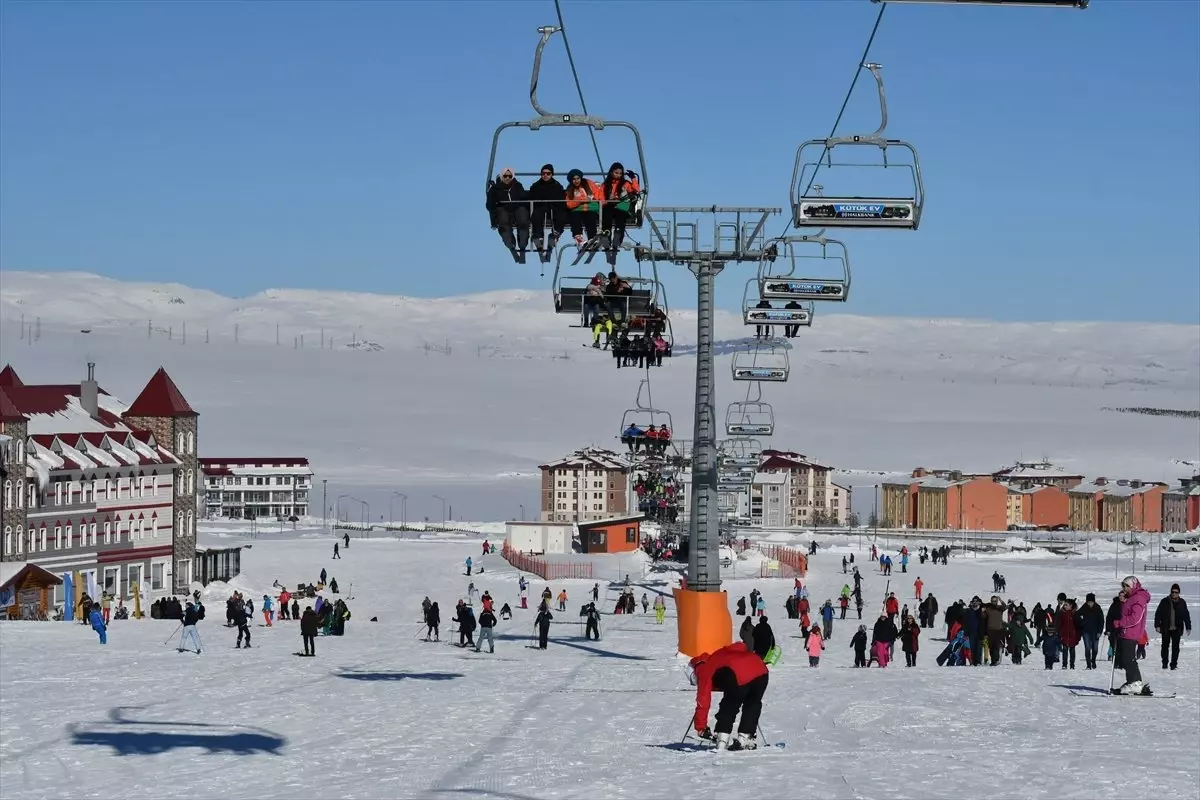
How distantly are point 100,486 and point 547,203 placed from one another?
169 ft

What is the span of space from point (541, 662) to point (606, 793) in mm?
13097

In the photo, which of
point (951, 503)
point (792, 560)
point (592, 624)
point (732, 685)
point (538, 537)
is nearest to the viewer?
point (732, 685)

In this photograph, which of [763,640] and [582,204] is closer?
[582,204]

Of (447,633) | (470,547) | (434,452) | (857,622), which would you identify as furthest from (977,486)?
(447,633)

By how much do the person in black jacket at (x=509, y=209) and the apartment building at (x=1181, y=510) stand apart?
148709mm

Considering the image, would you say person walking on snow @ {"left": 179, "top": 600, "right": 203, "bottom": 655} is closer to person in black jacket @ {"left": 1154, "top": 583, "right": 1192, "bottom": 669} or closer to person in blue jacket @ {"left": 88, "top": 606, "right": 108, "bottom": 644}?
person in blue jacket @ {"left": 88, "top": 606, "right": 108, "bottom": 644}

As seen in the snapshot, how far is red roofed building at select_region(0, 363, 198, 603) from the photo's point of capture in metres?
60.2

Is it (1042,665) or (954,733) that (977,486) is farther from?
(954,733)

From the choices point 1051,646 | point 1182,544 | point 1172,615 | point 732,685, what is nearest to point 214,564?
point 1051,646

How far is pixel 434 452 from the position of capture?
196250 mm

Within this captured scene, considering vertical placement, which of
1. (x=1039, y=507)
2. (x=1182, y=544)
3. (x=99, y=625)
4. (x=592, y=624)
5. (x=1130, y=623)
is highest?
(x=1130, y=623)

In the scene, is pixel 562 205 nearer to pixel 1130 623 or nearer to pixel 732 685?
pixel 732 685

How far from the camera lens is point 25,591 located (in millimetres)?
50375

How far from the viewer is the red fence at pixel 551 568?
237ft
